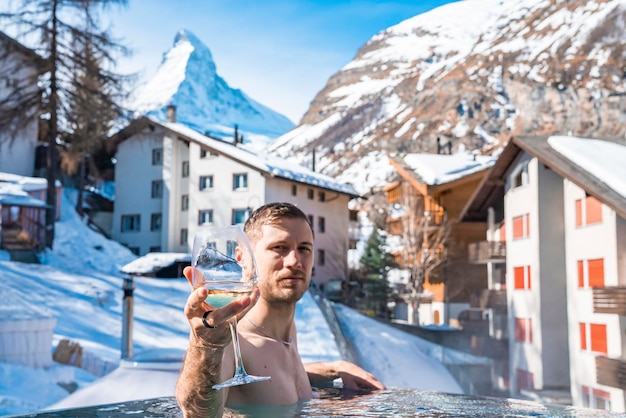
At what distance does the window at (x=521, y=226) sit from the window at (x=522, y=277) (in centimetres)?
103

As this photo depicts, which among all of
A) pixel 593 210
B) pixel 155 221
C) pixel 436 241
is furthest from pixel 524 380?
pixel 155 221

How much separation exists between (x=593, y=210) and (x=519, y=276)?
4.74 m

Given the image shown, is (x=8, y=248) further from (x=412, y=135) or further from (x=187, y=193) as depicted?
(x=412, y=135)

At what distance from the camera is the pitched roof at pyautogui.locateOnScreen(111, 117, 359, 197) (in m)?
30.0

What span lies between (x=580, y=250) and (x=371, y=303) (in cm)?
1444

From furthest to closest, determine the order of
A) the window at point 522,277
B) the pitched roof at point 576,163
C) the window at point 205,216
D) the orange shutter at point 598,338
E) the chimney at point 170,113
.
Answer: the chimney at point 170,113 < the window at point 205,216 < the window at point 522,277 < the orange shutter at point 598,338 < the pitched roof at point 576,163

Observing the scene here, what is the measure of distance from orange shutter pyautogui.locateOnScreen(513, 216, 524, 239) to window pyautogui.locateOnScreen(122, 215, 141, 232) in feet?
60.1

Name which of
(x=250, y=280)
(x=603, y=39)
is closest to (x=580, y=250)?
(x=250, y=280)

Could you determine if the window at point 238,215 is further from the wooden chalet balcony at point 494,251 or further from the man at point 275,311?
the man at point 275,311

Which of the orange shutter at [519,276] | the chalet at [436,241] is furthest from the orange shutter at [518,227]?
the chalet at [436,241]

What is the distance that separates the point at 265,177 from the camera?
1198 inches

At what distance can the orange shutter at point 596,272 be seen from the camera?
1808 cm

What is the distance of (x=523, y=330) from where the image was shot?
865 inches

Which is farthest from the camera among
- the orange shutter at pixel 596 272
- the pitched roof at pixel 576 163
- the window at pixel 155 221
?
the window at pixel 155 221
